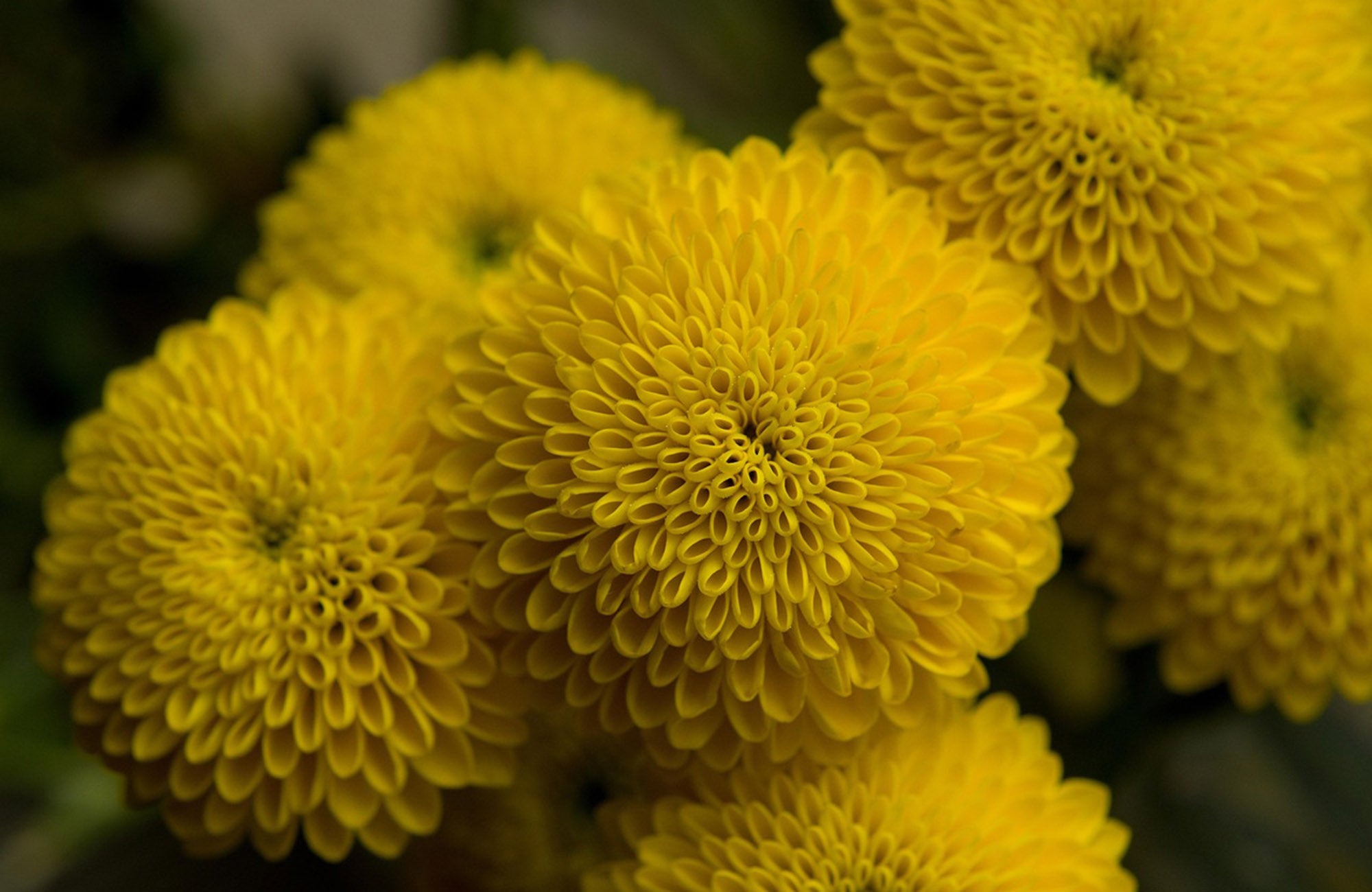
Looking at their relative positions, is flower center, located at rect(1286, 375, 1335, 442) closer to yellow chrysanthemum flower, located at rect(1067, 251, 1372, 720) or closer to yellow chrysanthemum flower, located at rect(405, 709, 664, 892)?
yellow chrysanthemum flower, located at rect(1067, 251, 1372, 720)

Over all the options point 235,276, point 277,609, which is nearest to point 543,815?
point 277,609

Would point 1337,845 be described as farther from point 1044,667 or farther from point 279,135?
point 279,135

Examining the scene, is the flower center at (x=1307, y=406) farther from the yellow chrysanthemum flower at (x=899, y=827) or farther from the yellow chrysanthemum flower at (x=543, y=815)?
the yellow chrysanthemum flower at (x=543, y=815)

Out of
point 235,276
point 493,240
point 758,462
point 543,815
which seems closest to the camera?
point 758,462

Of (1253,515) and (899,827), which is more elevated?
(1253,515)

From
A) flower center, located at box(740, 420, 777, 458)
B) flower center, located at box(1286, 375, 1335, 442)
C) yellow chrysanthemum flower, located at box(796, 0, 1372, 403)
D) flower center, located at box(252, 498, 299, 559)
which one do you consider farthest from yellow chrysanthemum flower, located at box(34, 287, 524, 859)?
flower center, located at box(1286, 375, 1335, 442)

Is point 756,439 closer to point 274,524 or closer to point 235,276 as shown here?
point 274,524

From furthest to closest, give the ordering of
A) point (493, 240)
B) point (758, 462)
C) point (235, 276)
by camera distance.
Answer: point (235, 276) < point (493, 240) < point (758, 462)

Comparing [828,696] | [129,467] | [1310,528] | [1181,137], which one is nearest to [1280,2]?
[1181,137]
